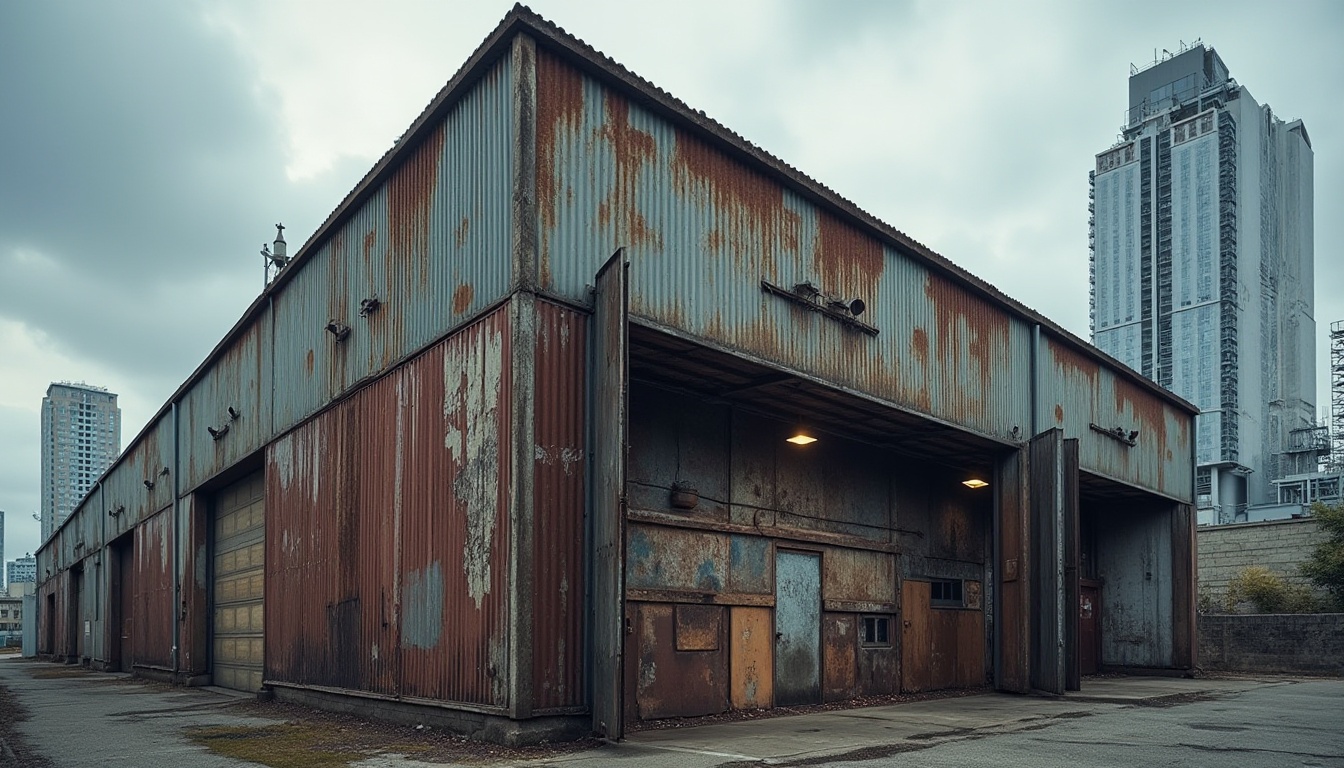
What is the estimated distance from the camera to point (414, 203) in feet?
45.6

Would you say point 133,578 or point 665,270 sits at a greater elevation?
point 665,270

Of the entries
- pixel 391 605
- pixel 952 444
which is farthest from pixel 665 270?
pixel 952 444

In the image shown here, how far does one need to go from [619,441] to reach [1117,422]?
15.8 m

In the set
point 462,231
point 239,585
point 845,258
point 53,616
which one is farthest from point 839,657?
point 53,616

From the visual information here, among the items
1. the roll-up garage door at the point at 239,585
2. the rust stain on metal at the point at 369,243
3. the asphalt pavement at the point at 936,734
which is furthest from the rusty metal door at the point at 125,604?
the rust stain on metal at the point at 369,243

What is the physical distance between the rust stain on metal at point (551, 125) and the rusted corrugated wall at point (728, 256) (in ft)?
0.05

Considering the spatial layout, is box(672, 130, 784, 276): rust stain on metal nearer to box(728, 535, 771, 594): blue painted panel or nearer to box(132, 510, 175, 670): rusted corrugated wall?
box(728, 535, 771, 594): blue painted panel

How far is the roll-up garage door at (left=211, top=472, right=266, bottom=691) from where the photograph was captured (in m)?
21.1

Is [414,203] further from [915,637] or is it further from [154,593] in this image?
[154,593]

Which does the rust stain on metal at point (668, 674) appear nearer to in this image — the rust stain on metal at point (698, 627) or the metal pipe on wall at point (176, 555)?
the rust stain on metal at point (698, 627)

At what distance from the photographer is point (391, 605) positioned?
1329cm

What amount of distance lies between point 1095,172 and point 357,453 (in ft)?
308

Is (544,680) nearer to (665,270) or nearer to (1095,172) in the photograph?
(665,270)

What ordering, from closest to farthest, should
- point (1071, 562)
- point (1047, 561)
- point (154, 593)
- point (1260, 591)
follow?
point (1047, 561) < point (1071, 562) < point (154, 593) < point (1260, 591)
